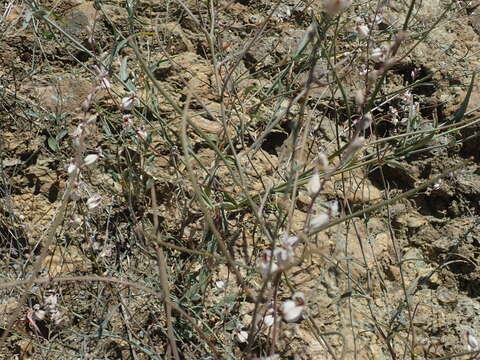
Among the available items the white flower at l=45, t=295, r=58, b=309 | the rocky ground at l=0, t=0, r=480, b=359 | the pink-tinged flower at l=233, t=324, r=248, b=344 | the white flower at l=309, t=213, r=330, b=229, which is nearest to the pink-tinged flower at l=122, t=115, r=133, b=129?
the rocky ground at l=0, t=0, r=480, b=359

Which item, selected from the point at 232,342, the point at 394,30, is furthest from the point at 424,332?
the point at 394,30

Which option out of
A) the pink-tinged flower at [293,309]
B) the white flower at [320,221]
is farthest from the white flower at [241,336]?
A: the white flower at [320,221]

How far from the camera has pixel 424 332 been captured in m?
1.44

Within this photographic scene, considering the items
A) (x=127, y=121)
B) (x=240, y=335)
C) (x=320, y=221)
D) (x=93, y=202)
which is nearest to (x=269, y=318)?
(x=240, y=335)

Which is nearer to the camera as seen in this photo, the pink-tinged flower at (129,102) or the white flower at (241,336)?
the white flower at (241,336)

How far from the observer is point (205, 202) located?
1.44 m

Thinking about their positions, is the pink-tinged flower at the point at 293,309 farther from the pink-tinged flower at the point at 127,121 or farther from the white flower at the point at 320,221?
the pink-tinged flower at the point at 127,121

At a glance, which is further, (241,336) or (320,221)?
(241,336)

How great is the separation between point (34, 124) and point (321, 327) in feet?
3.43

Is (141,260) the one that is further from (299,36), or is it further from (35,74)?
(299,36)

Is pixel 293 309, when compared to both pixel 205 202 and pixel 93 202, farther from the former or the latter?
pixel 93 202

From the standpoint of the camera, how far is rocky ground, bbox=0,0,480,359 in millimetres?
1364

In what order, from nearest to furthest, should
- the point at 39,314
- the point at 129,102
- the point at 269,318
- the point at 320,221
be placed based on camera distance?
the point at 320,221, the point at 269,318, the point at 39,314, the point at 129,102

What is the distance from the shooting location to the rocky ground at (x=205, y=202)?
1364mm
